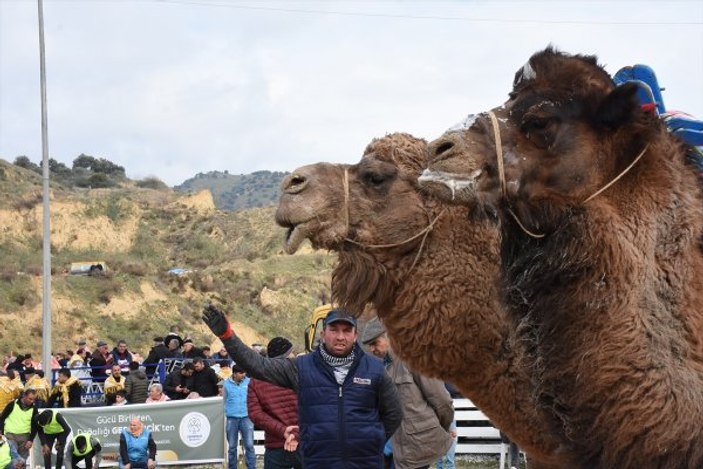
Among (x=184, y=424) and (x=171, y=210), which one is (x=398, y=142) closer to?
(x=184, y=424)

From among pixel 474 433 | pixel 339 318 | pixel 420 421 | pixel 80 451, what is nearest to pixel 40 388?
pixel 80 451

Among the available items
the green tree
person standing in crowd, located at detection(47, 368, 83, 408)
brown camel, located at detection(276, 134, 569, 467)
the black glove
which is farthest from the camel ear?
the green tree

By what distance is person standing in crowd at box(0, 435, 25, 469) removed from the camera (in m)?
14.8

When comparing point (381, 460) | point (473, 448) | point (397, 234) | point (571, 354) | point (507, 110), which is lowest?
point (473, 448)

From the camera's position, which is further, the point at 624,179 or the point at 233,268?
the point at 233,268

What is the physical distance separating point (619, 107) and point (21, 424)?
50.7 ft

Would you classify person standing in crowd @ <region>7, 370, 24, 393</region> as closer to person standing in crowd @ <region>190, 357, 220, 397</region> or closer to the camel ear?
person standing in crowd @ <region>190, 357, 220, 397</region>

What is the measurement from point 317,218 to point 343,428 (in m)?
1.61

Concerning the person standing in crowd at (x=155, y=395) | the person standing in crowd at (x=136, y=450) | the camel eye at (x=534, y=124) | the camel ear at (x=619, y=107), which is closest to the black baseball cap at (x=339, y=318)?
the camel eye at (x=534, y=124)

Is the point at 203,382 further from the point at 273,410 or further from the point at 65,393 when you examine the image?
the point at 273,410

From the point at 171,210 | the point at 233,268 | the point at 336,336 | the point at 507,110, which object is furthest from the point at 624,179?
Answer: the point at 171,210

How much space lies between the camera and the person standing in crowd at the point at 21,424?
1733 centimetres

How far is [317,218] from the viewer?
6.06 meters

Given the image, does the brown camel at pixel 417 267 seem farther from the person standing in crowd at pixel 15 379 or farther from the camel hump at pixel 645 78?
the person standing in crowd at pixel 15 379
